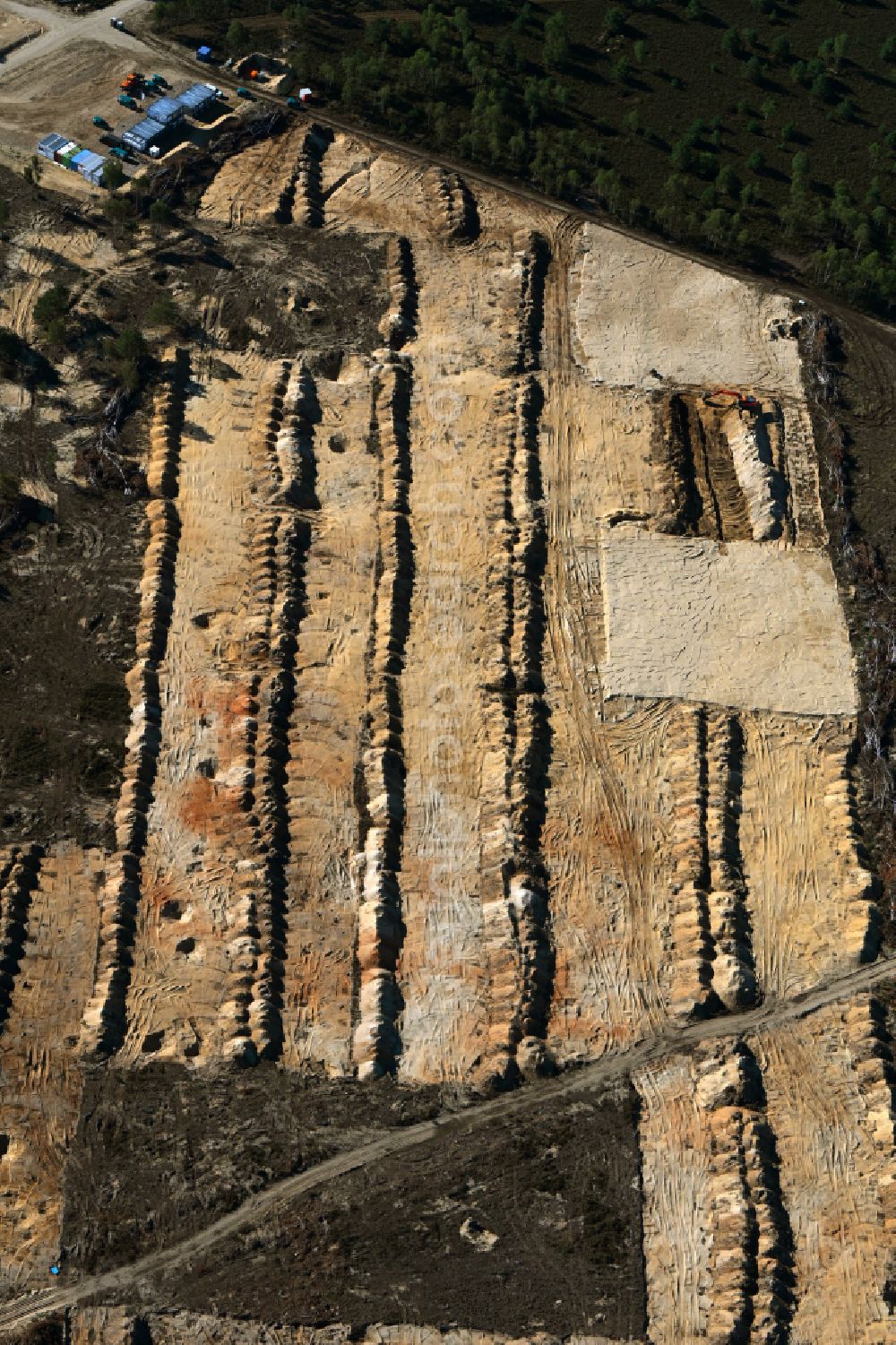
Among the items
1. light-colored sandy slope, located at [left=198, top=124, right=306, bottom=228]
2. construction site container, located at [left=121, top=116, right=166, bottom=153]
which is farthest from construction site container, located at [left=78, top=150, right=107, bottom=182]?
light-colored sandy slope, located at [left=198, top=124, right=306, bottom=228]

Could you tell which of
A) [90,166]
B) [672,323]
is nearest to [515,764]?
[672,323]

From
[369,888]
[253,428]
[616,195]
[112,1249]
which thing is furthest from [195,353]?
[112,1249]

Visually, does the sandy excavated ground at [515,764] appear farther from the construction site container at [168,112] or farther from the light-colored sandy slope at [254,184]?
the construction site container at [168,112]

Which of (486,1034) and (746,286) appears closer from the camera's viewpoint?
(486,1034)

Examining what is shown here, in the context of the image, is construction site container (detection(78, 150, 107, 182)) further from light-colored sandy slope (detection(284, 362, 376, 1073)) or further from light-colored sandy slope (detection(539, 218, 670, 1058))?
light-colored sandy slope (detection(539, 218, 670, 1058))

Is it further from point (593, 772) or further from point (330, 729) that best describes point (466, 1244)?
point (330, 729)

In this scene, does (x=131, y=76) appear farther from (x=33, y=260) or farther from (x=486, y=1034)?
(x=486, y=1034)
